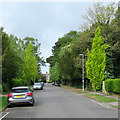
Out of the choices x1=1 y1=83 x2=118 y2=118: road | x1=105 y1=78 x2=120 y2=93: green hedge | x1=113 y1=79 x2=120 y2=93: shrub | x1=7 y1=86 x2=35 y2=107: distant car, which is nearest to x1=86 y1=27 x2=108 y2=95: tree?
x1=105 y1=78 x2=120 y2=93: green hedge

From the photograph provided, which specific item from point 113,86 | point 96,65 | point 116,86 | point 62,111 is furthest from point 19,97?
point 113,86

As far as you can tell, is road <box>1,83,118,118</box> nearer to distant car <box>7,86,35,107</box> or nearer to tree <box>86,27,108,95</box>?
distant car <box>7,86,35,107</box>

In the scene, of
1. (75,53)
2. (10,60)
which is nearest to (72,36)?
(75,53)

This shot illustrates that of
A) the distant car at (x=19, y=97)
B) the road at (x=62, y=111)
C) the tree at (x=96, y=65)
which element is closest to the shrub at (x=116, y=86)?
the tree at (x=96, y=65)

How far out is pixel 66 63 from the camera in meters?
51.6

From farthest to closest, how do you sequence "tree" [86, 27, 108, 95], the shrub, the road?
"tree" [86, 27, 108, 95] → the shrub → the road

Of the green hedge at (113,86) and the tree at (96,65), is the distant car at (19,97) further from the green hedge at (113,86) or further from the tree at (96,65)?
the tree at (96,65)

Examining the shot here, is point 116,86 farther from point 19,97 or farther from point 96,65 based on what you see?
point 19,97

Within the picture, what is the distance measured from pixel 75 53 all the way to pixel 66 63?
8.78m

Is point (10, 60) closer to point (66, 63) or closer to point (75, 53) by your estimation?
point (75, 53)

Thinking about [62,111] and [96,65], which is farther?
[96,65]

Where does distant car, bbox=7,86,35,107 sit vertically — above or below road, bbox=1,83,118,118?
above

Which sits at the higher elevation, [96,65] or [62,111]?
[96,65]

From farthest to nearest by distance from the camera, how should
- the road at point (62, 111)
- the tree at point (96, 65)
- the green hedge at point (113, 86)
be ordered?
1. the tree at point (96, 65)
2. the green hedge at point (113, 86)
3. the road at point (62, 111)
